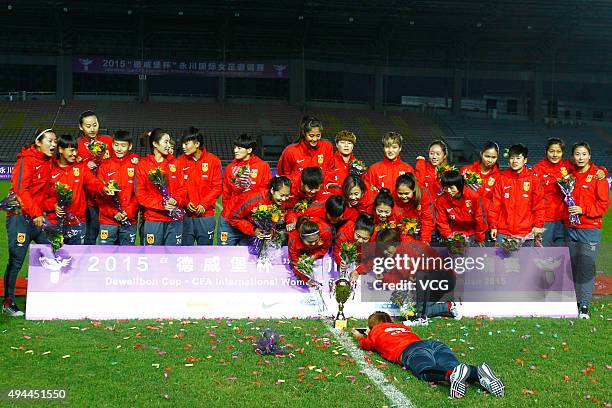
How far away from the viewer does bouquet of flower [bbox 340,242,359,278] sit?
8062mm

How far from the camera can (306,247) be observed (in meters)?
8.34

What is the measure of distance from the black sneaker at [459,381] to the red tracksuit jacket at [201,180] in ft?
14.5

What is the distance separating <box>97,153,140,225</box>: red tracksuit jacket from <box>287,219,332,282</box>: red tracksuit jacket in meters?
2.09

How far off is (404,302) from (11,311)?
427 cm

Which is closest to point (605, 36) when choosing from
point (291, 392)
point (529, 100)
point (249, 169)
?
point (529, 100)

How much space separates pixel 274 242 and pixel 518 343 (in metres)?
2.77

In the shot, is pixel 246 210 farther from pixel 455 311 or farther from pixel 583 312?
pixel 583 312

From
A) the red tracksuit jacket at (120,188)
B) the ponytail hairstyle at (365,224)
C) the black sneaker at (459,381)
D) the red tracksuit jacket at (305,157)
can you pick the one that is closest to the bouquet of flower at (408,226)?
the ponytail hairstyle at (365,224)

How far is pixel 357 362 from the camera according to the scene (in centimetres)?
680

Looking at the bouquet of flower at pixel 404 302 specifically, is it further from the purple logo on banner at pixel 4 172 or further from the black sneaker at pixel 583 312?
the purple logo on banner at pixel 4 172

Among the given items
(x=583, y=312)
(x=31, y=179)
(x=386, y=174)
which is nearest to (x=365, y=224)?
(x=386, y=174)

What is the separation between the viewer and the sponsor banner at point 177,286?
820cm

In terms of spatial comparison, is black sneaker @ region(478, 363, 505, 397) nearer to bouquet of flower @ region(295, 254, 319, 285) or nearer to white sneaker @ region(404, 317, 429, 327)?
white sneaker @ region(404, 317, 429, 327)

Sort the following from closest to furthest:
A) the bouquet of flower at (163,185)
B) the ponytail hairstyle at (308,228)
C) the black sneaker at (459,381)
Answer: the black sneaker at (459,381)
the ponytail hairstyle at (308,228)
the bouquet of flower at (163,185)
